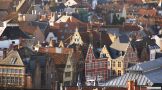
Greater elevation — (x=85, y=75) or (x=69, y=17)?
(x=69, y=17)

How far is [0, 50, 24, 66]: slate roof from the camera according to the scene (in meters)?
48.6

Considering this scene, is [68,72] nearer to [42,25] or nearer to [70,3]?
[42,25]

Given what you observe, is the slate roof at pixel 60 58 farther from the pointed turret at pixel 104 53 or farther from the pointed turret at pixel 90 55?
the pointed turret at pixel 104 53

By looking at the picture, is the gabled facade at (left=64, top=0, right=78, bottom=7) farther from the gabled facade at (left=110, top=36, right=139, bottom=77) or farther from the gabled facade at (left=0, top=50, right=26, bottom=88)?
the gabled facade at (left=0, top=50, right=26, bottom=88)

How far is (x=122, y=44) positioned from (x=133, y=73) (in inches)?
593

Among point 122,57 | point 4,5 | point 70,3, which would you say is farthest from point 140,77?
point 70,3

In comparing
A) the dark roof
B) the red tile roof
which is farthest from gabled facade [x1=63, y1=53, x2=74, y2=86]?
the red tile roof

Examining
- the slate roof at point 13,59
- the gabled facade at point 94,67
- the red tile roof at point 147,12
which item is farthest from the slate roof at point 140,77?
the red tile roof at point 147,12

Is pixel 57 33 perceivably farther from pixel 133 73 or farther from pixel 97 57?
pixel 133 73

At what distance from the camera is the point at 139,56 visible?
60.5 metres

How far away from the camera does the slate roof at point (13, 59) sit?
48572mm

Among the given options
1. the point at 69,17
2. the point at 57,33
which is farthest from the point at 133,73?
the point at 69,17

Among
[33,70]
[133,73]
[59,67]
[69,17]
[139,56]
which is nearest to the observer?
[133,73]

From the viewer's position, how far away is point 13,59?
48.8 m
